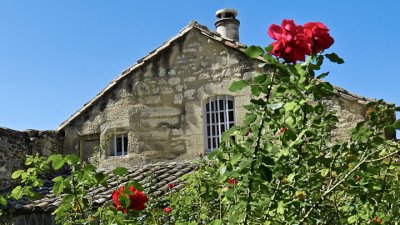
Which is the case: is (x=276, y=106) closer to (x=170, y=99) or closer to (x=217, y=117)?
(x=217, y=117)

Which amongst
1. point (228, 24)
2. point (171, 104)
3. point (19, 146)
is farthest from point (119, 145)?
point (228, 24)

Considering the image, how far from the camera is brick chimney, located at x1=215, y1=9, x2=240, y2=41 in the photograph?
1245cm

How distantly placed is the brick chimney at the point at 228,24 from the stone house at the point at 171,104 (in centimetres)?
127

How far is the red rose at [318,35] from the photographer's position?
2.51 m

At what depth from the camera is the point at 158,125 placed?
11.2 metres

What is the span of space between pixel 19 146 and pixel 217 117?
13.2 feet

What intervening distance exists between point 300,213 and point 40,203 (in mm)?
7474

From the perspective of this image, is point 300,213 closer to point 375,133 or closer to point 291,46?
point 375,133

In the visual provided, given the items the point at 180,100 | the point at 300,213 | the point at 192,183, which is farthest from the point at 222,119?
the point at 300,213

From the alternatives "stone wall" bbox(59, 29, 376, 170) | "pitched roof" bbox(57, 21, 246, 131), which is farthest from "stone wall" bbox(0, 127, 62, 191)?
"stone wall" bbox(59, 29, 376, 170)

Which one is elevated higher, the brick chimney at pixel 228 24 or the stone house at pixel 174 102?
the brick chimney at pixel 228 24

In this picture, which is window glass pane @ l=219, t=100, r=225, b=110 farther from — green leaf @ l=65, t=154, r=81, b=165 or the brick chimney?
green leaf @ l=65, t=154, r=81, b=165

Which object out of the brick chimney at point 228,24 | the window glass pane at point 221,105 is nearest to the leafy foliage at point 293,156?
the window glass pane at point 221,105

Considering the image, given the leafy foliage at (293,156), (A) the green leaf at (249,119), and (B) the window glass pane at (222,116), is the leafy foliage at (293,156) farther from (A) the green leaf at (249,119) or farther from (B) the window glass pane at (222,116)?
(B) the window glass pane at (222,116)
